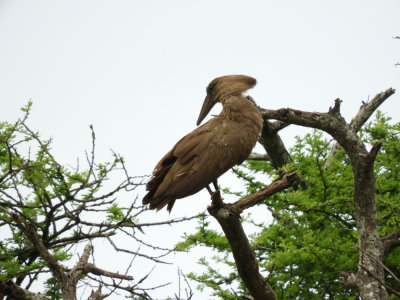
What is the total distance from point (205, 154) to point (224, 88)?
5.87ft

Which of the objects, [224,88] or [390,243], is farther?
[224,88]

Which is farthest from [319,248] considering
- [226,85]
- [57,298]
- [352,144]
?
[57,298]

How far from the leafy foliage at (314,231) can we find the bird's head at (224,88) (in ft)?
4.38

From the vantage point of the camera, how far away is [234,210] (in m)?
3.57

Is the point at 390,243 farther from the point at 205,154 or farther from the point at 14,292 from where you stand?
the point at 14,292

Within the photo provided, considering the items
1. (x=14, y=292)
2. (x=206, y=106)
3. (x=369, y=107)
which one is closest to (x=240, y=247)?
(x=14, y=292)

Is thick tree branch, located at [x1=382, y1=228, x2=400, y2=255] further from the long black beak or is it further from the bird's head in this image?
the long black beak

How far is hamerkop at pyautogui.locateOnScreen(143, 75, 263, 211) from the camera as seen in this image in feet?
13.5

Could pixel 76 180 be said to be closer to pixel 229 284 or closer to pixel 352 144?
pixel 229 284

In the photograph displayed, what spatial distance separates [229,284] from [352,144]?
338 centimetres

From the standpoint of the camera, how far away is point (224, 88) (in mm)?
5895

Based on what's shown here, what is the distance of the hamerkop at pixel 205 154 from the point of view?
4.12m

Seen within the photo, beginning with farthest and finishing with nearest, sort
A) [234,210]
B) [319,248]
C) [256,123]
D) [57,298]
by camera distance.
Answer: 1. [57,298]
2. [319,248]
3. [256,123]
4. [234,210]

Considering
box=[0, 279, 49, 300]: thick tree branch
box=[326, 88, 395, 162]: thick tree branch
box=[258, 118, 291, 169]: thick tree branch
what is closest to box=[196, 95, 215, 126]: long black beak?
box=[326, 88, 395, 162]: thick tree branch
